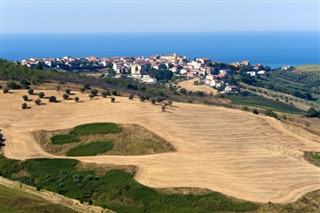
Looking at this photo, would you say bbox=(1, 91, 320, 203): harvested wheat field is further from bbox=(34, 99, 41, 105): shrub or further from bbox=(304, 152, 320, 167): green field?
bbox=(34, 99, 41, 105): shrub

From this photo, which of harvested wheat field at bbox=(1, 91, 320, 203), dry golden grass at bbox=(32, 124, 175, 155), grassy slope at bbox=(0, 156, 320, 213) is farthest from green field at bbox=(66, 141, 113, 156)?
grassy slope at bbox=(0, 156, 320, 213)

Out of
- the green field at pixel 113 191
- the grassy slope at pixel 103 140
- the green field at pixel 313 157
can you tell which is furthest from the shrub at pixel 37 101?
the green field at pixel 313 157

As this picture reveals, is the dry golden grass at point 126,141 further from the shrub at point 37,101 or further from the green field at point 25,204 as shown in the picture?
the green field at point 25,204

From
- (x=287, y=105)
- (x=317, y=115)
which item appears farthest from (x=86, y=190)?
(x=287, y=105)

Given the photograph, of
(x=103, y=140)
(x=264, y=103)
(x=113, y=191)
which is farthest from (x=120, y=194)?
(x=264, y=103)

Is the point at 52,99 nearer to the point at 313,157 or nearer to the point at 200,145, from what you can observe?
the point at 200,145

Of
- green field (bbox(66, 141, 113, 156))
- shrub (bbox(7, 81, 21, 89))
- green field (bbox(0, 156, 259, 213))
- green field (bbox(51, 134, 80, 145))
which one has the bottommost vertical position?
green field (bbox(0, 156, 259, 213))
